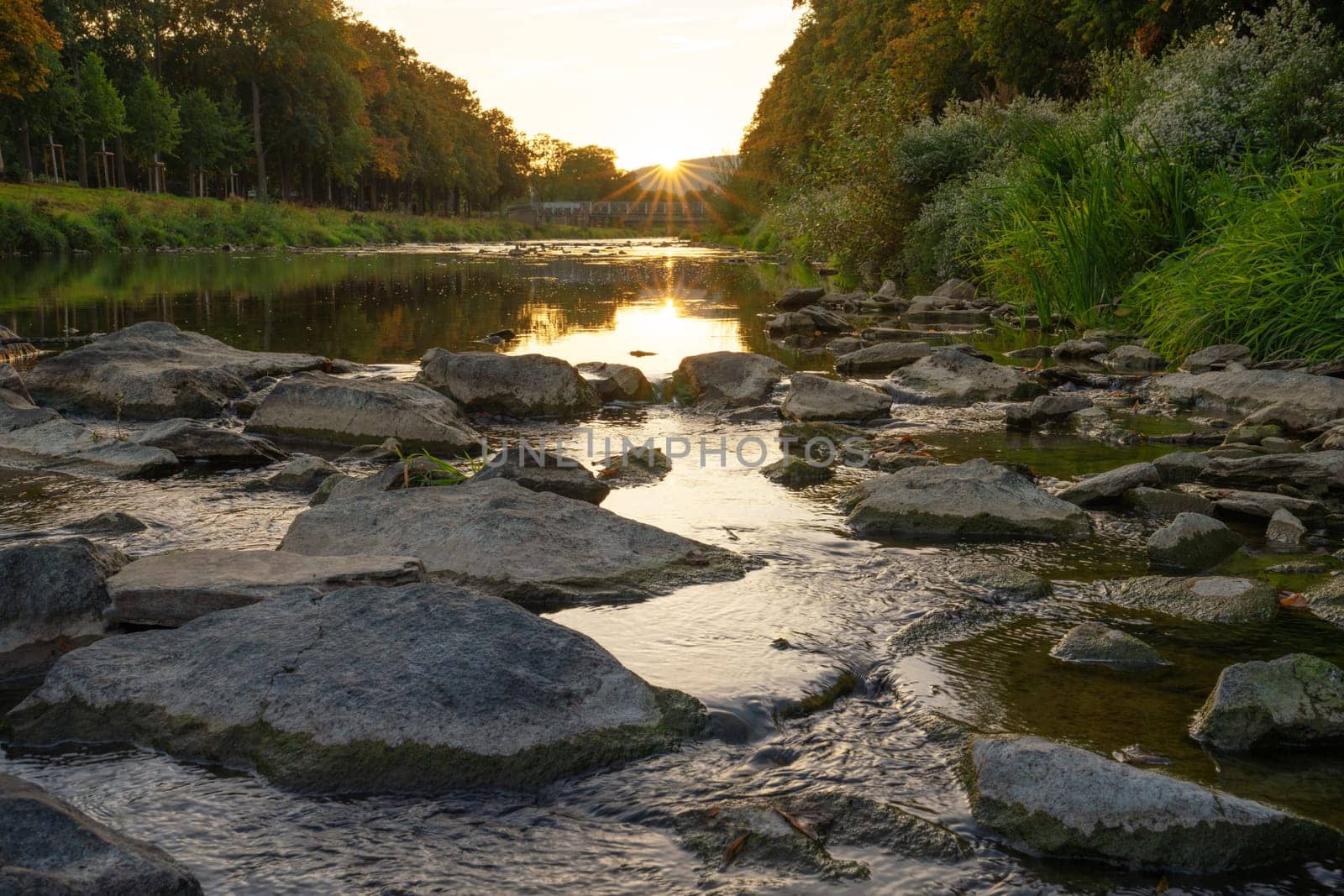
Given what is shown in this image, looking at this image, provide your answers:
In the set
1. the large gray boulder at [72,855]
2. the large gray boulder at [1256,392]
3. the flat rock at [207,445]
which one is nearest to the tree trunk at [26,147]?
the flat rock at [207,445]

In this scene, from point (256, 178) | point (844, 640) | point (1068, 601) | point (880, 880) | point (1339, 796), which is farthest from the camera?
point (256, 178)

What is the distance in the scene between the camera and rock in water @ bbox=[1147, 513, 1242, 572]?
15.2 ft

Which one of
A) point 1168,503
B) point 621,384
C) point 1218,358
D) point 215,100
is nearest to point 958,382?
point 1218,358

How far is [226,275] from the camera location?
24.7 meters

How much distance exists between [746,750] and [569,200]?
162 m

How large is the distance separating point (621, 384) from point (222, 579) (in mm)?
5518

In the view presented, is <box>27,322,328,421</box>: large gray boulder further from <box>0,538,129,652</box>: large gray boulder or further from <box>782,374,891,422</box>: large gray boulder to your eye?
<box>0,538,129,652</box>: large gray boulder

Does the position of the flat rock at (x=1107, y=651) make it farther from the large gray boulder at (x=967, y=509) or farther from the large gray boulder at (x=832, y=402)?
the large gray boulder at (x=832, y=402)

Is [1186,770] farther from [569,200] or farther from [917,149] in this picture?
[569,200]

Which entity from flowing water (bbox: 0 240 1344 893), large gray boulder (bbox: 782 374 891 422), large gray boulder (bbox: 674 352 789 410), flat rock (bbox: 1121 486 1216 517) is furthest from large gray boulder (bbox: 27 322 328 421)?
flat rock (bbox: 1121 486 1216 517)

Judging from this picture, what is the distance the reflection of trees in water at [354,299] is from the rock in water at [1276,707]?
A: 31.0ft

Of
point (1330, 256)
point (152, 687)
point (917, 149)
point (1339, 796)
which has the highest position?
point (917, 149)

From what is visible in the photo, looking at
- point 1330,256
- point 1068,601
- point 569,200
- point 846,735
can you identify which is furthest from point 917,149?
point 569,200

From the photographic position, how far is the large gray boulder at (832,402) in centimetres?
799
